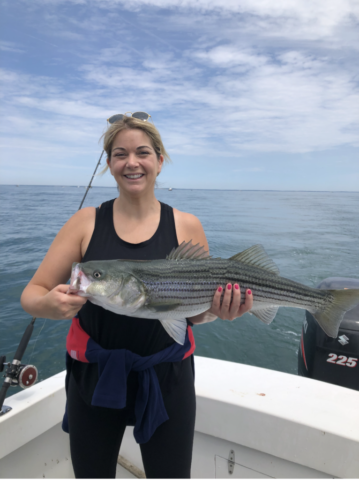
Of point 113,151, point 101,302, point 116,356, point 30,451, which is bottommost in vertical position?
point 30,451

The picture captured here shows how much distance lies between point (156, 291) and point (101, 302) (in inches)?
16.8

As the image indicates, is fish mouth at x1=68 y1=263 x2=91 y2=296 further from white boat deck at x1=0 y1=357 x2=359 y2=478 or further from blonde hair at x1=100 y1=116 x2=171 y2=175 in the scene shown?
white boat deck at x1=0 y1=357 x2=359 y2=478

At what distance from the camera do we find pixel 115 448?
2.32 metres

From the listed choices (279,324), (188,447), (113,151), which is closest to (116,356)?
(188,447)

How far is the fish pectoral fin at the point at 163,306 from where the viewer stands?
227cm

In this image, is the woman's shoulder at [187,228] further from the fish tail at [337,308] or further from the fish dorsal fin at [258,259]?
the fish tail at [337,308]

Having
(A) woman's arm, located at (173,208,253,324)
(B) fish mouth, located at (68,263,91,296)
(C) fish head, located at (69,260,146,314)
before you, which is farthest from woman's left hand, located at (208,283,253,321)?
(B) fish mouth, located at (68,263,91,296)

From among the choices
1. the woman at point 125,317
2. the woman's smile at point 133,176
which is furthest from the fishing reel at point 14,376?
the woman's smile at point 133,176

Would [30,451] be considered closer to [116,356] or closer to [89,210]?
[116,356]

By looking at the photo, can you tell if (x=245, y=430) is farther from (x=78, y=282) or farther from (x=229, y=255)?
(x=229, y=255)

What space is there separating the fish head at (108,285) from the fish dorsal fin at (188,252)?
367 mm

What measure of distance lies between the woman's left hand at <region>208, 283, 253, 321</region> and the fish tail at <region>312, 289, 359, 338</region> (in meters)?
0.81

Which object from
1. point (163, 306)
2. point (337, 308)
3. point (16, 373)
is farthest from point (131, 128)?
point (16, 373)

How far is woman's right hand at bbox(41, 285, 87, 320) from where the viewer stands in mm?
1974
